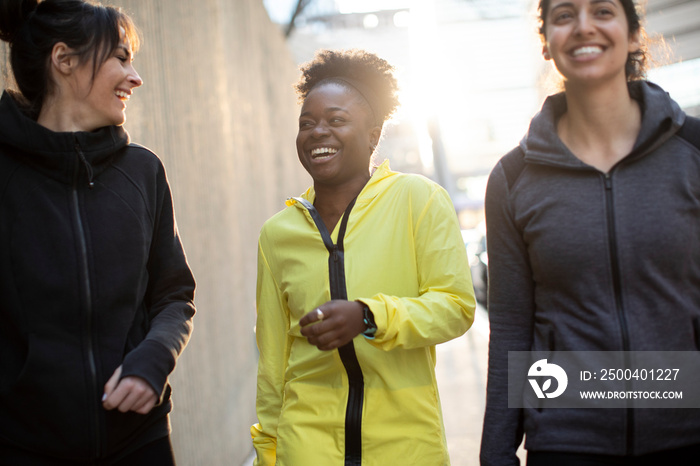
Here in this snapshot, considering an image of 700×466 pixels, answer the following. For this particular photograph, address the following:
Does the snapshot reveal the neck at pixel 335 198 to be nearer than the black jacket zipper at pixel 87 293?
No

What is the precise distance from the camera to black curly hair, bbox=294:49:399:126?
2.81 meters

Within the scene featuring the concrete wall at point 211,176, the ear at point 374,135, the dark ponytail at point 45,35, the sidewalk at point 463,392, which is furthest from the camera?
the sidewalk at point 463,392

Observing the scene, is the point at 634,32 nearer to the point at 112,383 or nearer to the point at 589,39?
the point at 589,39

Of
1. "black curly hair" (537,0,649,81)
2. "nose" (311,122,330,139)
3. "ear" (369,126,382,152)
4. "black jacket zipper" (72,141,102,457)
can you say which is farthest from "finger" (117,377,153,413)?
"black curly hair" (537,0,649,81)

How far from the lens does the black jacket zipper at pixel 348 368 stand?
2.30m

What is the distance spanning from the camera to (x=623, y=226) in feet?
6.83

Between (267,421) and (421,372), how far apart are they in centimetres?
63

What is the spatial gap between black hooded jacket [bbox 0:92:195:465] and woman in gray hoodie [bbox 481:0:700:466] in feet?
3.80

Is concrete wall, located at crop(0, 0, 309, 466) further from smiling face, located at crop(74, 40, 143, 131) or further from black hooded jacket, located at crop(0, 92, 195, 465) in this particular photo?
black hooded jacket, located at crop(0, 92, 195, 465)

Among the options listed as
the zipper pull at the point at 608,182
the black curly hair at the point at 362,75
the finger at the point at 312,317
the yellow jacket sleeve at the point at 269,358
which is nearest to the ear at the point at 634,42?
the zipper pull at the point at 608,182

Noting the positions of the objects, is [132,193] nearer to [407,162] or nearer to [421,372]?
[421,372]

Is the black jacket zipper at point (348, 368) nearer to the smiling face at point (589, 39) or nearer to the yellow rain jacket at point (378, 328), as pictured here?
the yellow rain jacket at point (378, 328)

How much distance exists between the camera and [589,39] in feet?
7.15

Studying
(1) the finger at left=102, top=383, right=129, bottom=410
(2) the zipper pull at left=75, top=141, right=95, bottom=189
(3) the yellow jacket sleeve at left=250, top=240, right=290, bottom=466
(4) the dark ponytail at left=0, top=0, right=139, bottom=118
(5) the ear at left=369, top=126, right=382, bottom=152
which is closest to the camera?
(1) the finger at left=102, top=383, right=129, bottom=410
